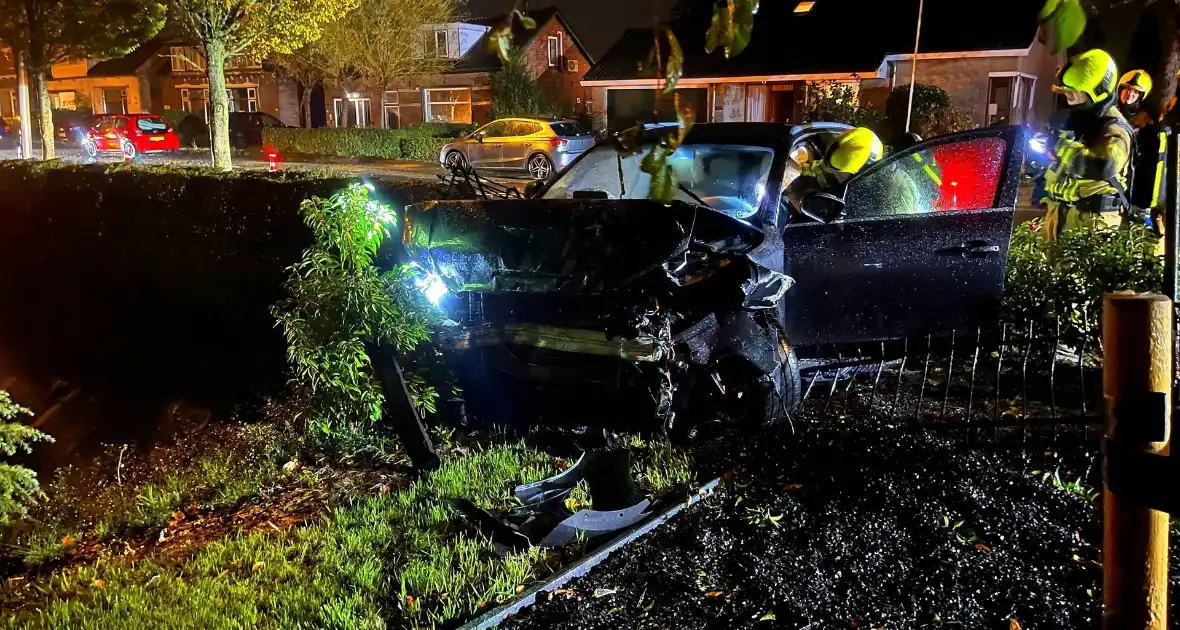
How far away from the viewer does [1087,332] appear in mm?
5590

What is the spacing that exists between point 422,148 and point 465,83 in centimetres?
1047

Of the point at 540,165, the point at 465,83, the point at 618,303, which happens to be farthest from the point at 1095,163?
A: the point at 465,83

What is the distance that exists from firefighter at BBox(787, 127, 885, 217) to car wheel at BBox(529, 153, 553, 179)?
16.7m

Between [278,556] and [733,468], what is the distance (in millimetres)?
2198

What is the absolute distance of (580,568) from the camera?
3.61m

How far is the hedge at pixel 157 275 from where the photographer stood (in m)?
8.07

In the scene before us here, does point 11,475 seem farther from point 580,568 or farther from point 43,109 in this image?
point 43,109

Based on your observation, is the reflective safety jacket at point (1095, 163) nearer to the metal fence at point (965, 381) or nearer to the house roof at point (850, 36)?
the metal fence at point (965, 381)

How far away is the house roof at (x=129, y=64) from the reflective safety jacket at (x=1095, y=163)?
172 feet

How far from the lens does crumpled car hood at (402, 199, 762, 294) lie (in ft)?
14.5

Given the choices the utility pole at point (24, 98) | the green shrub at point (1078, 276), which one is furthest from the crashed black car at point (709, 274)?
the utility pole at point (24, 98)

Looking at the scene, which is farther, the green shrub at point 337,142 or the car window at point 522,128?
the green shrub at point 337,142

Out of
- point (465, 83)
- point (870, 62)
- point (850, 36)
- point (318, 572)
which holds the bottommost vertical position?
point (318, 572)

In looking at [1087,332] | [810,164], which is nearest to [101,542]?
[810,164]
